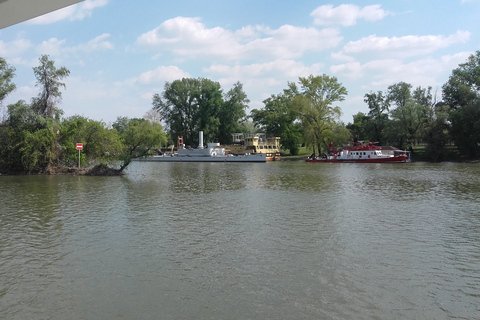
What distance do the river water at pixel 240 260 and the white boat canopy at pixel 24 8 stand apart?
3977 mm

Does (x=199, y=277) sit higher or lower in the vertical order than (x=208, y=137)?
lower

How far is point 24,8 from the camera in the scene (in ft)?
13.9

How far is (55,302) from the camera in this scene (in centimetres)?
543

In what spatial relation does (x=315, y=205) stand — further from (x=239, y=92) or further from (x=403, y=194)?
(x=239, y=92)

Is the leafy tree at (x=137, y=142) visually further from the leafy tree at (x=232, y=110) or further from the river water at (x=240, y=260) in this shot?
the leafy tree at (x=232, y=110)

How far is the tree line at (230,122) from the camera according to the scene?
91.5 ft

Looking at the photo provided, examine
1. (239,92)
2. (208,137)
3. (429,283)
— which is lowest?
(429,283)

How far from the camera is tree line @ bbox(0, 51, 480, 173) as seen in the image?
27.9 m

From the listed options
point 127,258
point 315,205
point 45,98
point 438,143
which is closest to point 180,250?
point 127,258

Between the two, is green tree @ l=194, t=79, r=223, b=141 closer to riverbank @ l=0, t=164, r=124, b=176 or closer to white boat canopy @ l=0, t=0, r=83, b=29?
riverbank @ l=0, t=164, r=124, b=176

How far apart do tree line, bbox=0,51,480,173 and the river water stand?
1562 centimetres

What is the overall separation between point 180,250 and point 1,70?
2898 cm

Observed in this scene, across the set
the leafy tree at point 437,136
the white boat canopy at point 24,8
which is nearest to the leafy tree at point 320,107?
the leafy tree at point 437,136

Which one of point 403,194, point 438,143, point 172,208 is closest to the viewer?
point 172,208
